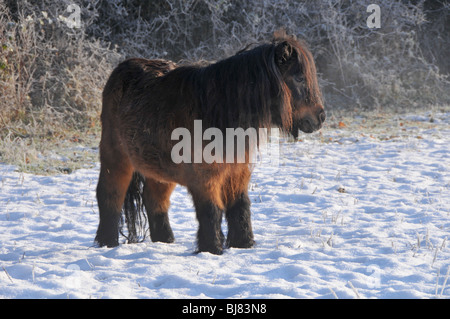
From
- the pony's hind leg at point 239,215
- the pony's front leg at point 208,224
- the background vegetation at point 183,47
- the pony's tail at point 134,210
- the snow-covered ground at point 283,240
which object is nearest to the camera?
the snow-covered ground at point 283,240

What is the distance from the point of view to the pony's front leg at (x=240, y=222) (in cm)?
440

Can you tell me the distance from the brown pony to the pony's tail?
0.01 meters

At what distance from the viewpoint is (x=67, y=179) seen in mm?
7047

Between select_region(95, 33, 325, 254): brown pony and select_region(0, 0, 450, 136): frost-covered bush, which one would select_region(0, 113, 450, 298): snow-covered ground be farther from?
select_region(0, 0, 450, 136): frost-covered bush

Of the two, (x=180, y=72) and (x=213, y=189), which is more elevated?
(x=180, y=72)

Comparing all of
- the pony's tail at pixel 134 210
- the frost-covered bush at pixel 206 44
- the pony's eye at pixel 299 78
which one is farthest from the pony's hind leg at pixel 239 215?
the frost-covered bush at pixel 206 44

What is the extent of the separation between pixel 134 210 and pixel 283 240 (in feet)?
4.85

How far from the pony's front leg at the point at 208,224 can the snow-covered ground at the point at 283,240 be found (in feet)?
0.33

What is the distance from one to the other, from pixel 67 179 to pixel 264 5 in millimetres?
6871

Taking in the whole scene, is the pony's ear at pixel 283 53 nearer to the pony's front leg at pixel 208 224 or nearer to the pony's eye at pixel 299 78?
the pony's eye at pixel 299 78

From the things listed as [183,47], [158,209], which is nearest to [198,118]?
[158,209]

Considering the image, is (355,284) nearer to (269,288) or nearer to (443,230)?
(269,288)
